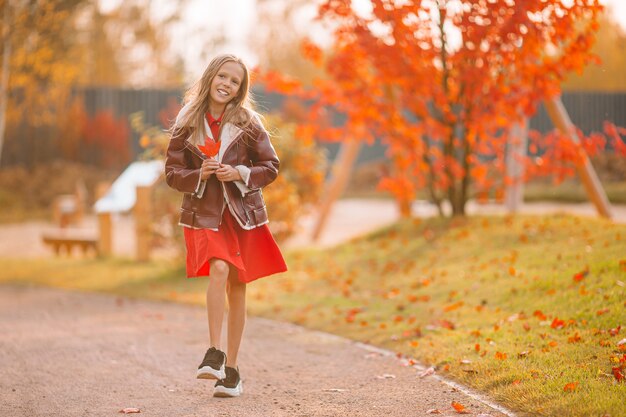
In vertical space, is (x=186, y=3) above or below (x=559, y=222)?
above

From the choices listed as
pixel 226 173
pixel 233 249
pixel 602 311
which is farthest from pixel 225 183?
pixel 602 311

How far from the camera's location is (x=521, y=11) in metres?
8.93

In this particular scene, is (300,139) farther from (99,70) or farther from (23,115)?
(99,70)

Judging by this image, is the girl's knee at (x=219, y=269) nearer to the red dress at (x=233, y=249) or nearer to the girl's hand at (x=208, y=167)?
the red dress at (x=233, y=249)

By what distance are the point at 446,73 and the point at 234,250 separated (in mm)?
6217

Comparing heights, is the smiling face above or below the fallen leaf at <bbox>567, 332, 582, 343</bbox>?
above

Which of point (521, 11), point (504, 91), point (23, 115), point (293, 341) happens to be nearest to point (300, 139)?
point (504, 91)

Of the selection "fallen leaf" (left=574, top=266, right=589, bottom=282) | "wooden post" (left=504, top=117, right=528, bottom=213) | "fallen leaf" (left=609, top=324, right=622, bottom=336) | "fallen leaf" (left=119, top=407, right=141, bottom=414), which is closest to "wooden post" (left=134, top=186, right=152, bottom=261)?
"wooden post" (left=504, top=117, right=528, bottom=213)

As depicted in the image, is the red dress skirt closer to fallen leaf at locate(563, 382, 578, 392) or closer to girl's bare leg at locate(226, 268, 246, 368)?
girl's bare leg at locate(226, 268, 246, 368)

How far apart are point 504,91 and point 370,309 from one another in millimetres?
3589

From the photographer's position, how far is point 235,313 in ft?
16.8

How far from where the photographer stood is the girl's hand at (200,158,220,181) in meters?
4.81

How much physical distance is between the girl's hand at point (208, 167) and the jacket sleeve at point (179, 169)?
0.06 meters

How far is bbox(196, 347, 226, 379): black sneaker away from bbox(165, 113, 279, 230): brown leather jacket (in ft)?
2.30
